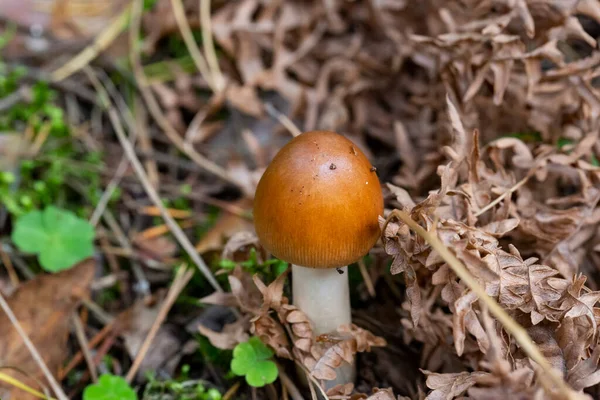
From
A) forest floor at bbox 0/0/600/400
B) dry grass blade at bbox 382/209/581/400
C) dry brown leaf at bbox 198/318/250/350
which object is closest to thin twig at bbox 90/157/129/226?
forest floor at bbox 0/0/600/400

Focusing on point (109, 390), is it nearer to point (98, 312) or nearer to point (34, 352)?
point (34, 352)

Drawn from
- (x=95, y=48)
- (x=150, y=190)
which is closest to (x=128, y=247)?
(x=150, y=190)

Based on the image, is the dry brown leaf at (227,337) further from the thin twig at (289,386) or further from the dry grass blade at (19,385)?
the dry grass blade at (19,385)

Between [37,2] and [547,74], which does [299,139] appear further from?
[37,2]

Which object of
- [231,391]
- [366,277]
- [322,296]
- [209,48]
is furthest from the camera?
[209,48]

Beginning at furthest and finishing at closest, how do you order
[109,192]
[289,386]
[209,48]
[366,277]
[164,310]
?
[209,48]
[109,192]
[164,310]
[366,277]
[289,386]
